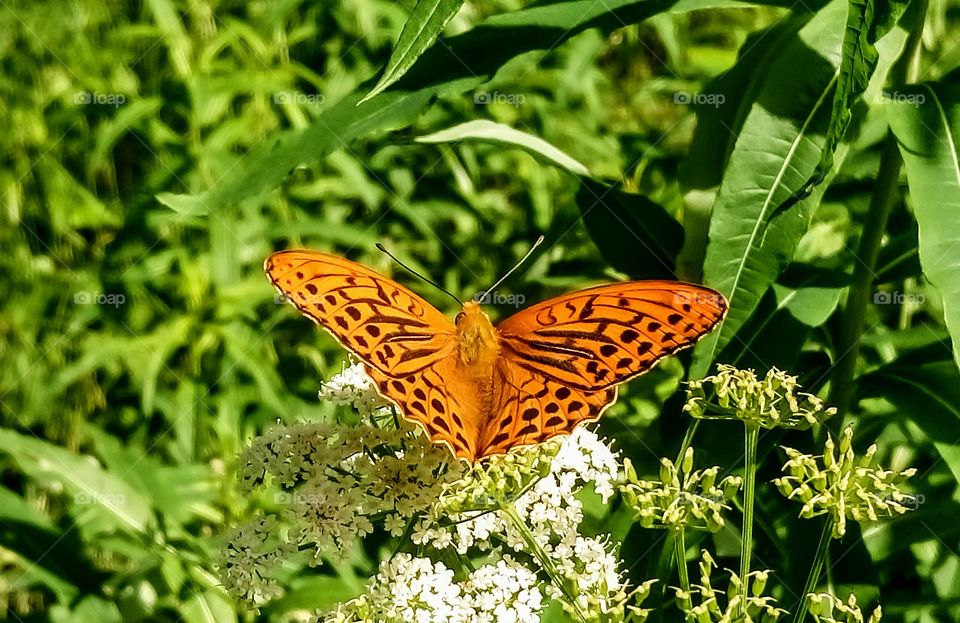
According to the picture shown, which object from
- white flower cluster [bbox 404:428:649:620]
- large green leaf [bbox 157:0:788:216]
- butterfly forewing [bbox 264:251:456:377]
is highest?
large green leaf [bbox 157:0:788:216]

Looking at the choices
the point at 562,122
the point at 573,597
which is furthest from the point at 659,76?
the point at 573,597

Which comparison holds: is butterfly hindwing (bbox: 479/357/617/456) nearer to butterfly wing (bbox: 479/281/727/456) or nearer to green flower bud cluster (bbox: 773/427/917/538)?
butterfly wing (bbox: 479/281/727/456)

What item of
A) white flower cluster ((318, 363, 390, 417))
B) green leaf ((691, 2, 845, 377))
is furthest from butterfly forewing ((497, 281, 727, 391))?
white flower cluster ((318, 363, 390, 417))

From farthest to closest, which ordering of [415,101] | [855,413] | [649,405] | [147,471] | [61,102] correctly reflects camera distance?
[61,102]
[147,471]
[649,405]
[855,413]
[415,101]

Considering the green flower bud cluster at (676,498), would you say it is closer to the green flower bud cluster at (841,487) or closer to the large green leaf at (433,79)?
the green flower bud cluster at (841,487)

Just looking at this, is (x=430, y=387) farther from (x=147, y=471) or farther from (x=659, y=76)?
(x=659, y=76)

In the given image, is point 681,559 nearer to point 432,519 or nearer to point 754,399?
point 754,399

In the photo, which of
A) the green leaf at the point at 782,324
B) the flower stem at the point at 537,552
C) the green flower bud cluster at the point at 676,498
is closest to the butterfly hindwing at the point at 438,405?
the flower stem at the point at 537,552
